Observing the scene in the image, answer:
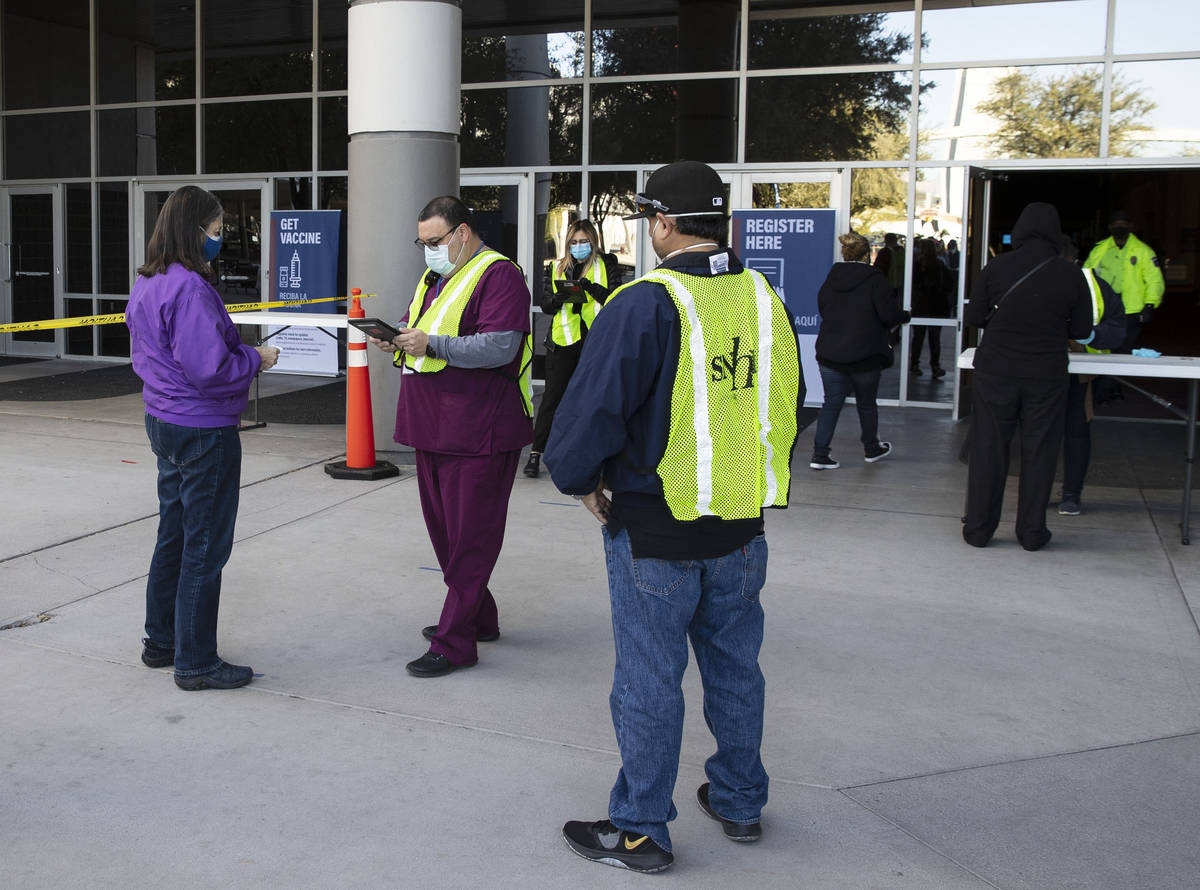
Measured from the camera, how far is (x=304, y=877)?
3170 mm

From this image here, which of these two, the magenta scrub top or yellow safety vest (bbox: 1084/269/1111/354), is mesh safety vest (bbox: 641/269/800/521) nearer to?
the magenta scrub top

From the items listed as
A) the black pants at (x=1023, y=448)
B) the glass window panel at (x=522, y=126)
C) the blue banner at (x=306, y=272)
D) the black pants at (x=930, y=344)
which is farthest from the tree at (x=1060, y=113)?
the blue banner at (x=306, y=272)

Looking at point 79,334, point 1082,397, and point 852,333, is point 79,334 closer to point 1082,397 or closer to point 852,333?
point 852,333

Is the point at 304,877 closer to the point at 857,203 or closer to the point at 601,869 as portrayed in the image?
the point at 601,869

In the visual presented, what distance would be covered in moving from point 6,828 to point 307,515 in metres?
3.91

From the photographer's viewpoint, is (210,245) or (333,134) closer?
(210,245)

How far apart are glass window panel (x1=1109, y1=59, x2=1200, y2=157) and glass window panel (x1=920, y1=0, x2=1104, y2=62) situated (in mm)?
471

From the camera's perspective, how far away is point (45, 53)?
53.6ft

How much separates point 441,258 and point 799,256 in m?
8.11

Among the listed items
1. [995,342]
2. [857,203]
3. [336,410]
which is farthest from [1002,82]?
[336,410]

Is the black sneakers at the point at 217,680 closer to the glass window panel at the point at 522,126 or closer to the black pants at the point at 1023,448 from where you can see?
the black pants at the point at 1023,448

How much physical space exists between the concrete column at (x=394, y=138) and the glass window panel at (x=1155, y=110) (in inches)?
261

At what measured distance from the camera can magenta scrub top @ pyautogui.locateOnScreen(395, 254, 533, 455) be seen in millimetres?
4605

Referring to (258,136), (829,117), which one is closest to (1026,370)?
(829,117)
